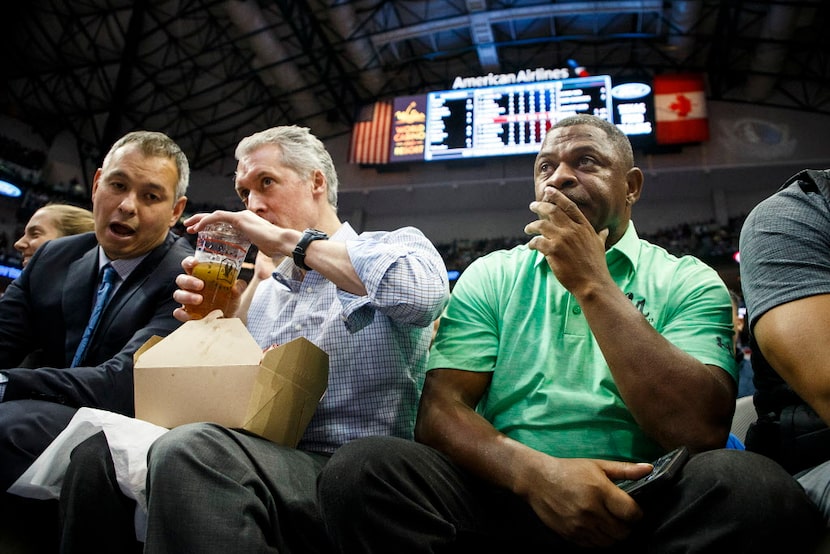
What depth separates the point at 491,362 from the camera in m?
1.40

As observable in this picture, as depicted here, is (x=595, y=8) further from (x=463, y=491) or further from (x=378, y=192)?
(x=463, y=491)

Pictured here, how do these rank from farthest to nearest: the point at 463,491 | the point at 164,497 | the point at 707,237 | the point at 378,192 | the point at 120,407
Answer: the point at 378,192 < the point at 707,237 < the point at 120,407 < the point at 463,491 < the point at 164,497

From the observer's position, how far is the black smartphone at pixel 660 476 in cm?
93

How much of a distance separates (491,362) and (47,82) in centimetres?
1248

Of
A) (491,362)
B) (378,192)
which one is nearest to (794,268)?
(491,362)

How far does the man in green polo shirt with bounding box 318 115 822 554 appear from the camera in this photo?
93cm

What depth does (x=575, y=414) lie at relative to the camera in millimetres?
1251

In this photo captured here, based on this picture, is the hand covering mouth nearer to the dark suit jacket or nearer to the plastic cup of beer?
the dark suit jacket

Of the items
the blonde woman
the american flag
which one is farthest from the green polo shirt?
the american flag

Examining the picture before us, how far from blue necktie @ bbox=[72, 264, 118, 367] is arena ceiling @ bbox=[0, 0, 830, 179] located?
8364mm

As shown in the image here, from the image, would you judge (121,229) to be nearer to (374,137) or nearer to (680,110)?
(374,137)

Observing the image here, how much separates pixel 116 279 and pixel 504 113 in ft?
24.6

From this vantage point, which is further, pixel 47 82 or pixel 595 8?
pixel 47 82

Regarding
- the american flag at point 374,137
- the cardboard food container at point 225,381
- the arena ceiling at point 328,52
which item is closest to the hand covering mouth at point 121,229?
the cardboard food container at point 225,381
